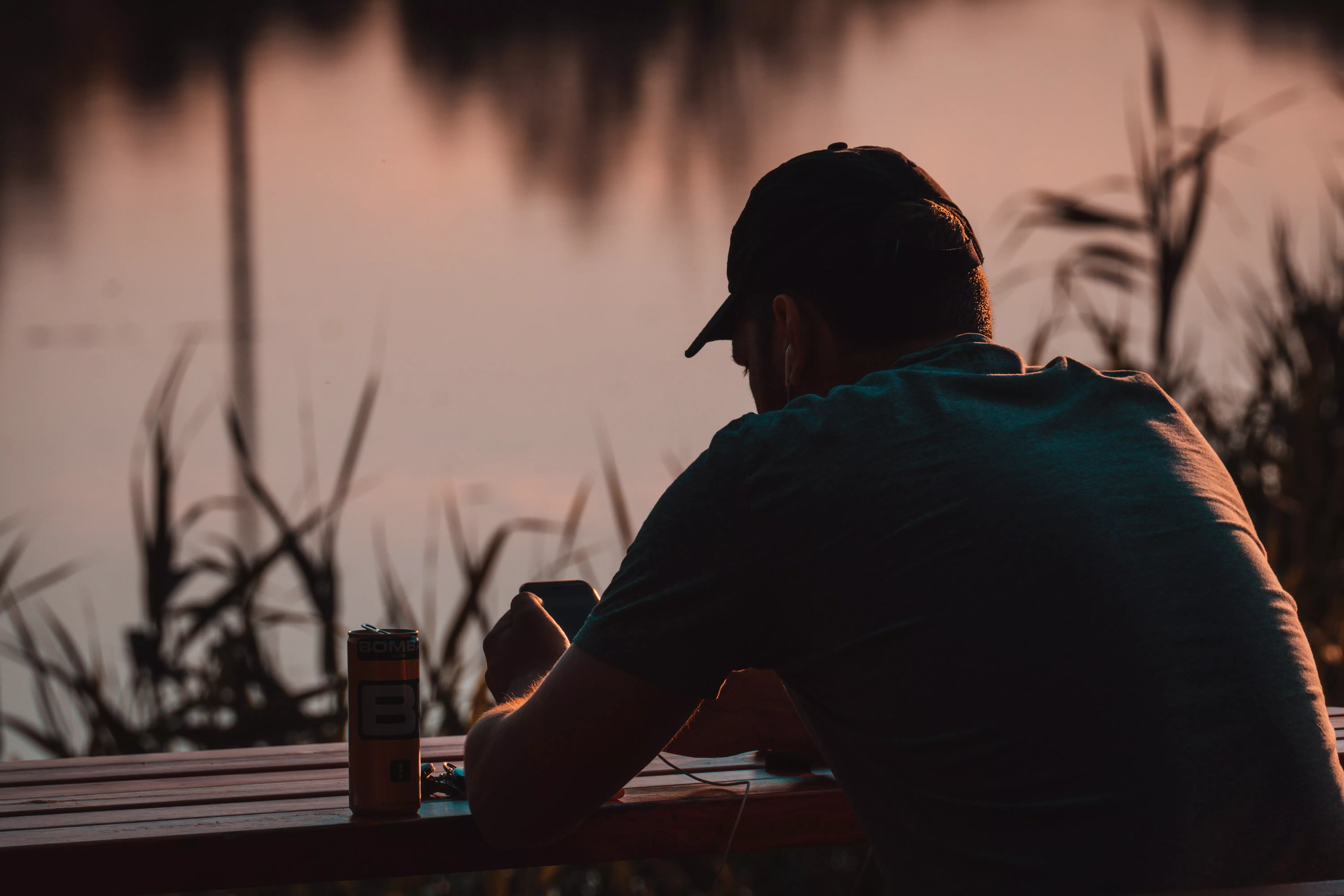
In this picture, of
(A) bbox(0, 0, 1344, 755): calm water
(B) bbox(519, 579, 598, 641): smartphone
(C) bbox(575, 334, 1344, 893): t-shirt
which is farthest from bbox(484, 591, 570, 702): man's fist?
(A) bbox(0, 0, 1344, 755): calm water

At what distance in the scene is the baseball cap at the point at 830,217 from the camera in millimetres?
1326

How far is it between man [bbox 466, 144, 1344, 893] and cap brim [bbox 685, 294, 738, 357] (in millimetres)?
253

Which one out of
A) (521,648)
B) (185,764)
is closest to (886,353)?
(521,648)

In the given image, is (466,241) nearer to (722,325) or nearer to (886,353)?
(722,325)

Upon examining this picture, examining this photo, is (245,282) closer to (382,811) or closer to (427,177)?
(427,177)

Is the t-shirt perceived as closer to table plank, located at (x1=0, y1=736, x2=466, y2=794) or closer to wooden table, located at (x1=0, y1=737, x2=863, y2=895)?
wooden table, located at (x1=0, y1=737, x2=863, y2=895)

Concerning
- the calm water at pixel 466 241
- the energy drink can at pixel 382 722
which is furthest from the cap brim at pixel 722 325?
the calm water at pixel 466 241

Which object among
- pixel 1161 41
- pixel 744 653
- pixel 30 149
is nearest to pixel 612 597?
pixel 744 653

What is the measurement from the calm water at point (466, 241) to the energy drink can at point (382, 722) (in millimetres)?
1533

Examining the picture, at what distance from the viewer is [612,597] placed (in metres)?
1.15

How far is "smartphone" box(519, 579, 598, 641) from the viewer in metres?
1.50

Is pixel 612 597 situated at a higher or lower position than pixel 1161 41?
lower

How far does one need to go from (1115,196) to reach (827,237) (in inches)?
101

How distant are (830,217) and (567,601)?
1.78 feet
